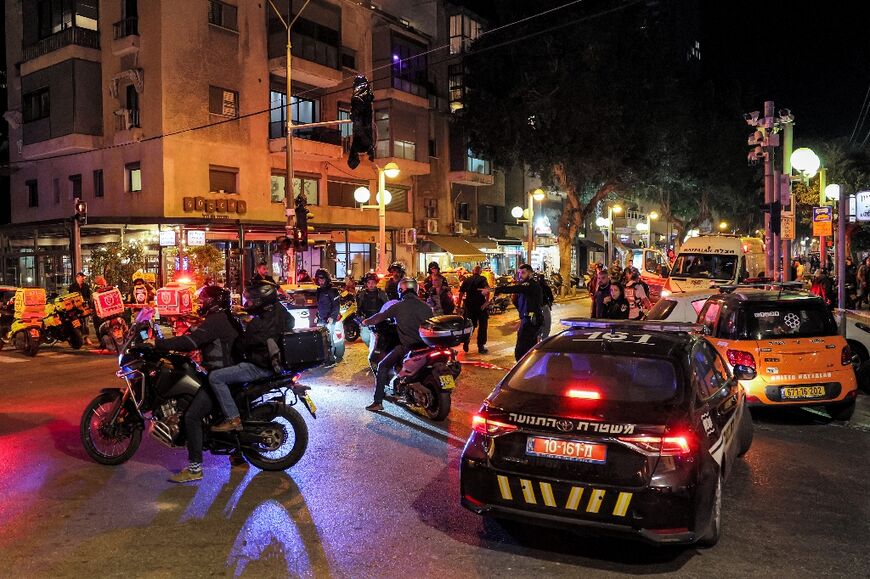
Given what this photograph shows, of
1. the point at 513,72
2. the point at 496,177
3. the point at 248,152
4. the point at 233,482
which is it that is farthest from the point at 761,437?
the point at 496,177

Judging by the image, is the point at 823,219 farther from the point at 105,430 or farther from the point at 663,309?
the point at 105,430

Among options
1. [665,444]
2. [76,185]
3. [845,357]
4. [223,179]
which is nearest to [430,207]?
→ [223,179]

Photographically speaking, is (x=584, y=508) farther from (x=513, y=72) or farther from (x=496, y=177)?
(x=496, y=177)

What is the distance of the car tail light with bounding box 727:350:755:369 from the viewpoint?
26.7 feet

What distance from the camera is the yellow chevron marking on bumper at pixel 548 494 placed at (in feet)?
14.7

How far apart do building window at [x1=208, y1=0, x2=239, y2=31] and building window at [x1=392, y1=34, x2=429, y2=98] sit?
8.68 meters

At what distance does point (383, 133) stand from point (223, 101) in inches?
360

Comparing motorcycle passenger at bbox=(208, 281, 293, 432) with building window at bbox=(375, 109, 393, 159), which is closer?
motorcycle passenger at bbox=(208, 281, 293, 432)

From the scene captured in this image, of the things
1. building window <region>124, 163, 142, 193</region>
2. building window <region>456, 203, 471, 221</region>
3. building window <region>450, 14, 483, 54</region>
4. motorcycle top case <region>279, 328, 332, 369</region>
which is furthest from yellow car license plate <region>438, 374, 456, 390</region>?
building window <region>450, 14, 483, 54</region>

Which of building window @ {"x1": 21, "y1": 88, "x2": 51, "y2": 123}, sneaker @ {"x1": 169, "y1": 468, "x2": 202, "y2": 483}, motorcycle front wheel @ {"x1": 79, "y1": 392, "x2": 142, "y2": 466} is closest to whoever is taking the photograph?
sneaker @ {"x1": 169, "y1": 468, "x2": 202, "y2": 483}

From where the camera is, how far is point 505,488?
4633mm

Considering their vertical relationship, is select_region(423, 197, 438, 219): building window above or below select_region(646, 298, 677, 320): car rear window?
above

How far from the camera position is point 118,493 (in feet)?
19.7

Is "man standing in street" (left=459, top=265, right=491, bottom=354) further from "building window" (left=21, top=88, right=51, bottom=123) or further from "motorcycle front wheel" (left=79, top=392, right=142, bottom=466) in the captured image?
"building window" (left=21, top=88, right=51, bottom=123)
